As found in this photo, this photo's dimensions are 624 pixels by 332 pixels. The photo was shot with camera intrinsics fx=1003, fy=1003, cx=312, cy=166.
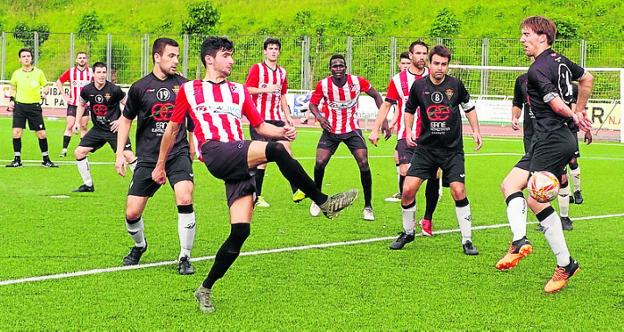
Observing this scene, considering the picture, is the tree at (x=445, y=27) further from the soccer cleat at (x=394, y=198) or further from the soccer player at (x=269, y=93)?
the soccer player at (x=269, y=93)

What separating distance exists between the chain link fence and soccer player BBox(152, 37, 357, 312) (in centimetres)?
2726

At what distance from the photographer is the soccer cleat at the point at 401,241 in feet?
33.4

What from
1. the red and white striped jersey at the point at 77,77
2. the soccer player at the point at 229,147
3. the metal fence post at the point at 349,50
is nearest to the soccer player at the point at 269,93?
the soccer player at the point at 229,147

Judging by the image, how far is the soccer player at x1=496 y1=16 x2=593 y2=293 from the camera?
8.03 metres

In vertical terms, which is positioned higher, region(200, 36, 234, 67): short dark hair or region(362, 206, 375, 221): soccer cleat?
region(200, 36, 234, 67): short dark hair

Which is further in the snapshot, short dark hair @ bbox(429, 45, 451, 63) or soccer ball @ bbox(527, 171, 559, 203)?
short dark hair @ bbox(429, 45, 451, 63)

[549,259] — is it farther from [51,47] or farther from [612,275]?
[51,47]

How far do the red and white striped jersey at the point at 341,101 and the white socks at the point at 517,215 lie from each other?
4.81 metres

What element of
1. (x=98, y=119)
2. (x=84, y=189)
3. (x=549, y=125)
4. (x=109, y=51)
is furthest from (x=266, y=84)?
(x=109, y=51)

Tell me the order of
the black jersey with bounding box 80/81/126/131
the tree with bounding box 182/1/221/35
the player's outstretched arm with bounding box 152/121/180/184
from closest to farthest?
the player's outstretched arm with bounding box 152/121/180/184, the black jersey with bounding box 80/81/126/131, the tree with bounding box 182/1/221/35

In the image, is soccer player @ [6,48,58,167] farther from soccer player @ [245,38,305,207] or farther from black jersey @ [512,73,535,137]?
black jersey @ [512,73,535,137]

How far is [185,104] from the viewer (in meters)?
7.57

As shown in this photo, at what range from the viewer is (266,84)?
46.1 ft

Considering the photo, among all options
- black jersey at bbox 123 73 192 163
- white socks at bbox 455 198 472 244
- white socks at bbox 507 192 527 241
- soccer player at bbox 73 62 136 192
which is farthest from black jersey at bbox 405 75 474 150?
soccer player at bbox 73 62 136 192
